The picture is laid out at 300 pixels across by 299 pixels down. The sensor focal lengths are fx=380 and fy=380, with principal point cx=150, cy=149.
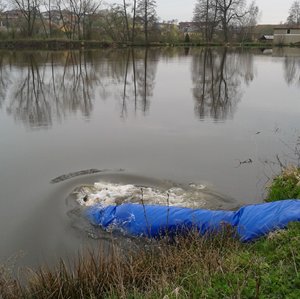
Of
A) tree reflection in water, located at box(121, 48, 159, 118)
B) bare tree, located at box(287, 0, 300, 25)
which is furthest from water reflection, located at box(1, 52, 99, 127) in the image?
bare tree, located at box(287, 0, 300, 25)

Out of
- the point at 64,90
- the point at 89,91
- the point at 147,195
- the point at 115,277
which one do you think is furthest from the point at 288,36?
the point at 115,277

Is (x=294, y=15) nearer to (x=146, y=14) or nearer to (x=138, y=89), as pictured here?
(x=146, y=14)

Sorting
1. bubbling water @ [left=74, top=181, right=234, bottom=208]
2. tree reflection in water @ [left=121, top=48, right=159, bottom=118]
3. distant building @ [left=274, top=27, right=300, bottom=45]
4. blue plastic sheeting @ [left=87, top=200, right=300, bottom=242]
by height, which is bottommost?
bubbling water @ [left=74, top=181, right=234, bottom=208]

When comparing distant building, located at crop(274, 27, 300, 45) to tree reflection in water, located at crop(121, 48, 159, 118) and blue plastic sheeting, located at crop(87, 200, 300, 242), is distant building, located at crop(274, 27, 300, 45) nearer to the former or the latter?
tree reflection in water, located at crop(121, 48, 159, 118)

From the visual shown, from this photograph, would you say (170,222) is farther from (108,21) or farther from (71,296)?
(108,21)

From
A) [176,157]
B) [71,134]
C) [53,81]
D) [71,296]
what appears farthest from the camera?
[53,81]

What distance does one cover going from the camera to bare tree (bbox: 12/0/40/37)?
55.8 metres

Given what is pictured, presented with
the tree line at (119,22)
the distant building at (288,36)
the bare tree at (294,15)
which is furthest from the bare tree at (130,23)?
the bare tree at (294,15)

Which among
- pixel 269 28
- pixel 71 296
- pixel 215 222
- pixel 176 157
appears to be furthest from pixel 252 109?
pixel 269 28

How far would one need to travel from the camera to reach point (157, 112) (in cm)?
1412

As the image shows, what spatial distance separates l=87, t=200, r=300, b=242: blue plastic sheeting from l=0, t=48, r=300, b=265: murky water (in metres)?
0.51

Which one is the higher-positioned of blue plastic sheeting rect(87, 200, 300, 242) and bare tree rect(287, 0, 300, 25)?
bare tree rect(287, 0, 300, 25)

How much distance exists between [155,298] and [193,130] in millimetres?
8475

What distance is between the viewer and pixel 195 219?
5.29 meters
